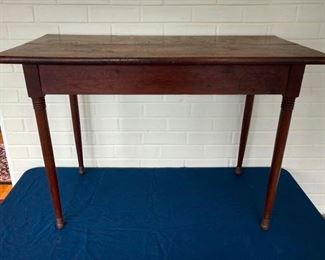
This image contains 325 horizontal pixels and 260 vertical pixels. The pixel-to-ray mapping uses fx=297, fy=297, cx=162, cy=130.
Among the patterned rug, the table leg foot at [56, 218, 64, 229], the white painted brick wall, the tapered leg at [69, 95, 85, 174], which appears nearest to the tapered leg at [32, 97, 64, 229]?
the table leg foot at [56, 218, 64, 229]

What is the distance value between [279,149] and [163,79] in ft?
1.67

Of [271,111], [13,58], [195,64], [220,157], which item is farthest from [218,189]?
[13,58]

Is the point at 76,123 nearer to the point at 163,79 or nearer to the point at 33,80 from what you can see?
the point at 33,80

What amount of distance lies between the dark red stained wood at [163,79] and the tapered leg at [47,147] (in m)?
0.06

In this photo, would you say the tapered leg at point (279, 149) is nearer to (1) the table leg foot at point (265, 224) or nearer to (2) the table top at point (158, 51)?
(1) the table leg foot at point (265, 224)

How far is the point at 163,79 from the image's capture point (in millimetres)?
961

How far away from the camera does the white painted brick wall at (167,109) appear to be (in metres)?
1.37

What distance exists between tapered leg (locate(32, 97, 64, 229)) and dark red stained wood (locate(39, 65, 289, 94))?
0.06 m

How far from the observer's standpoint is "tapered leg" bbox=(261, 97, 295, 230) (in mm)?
1026

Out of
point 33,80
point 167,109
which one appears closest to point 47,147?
point 33,80

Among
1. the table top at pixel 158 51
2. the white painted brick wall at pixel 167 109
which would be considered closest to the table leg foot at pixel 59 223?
the white painted brick wall at pixel 167 109

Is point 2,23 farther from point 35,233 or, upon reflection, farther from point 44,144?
point 35,233

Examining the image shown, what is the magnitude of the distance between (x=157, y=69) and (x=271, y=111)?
0.87 meters

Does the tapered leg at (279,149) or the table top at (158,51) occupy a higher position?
the table top at (158,51)
